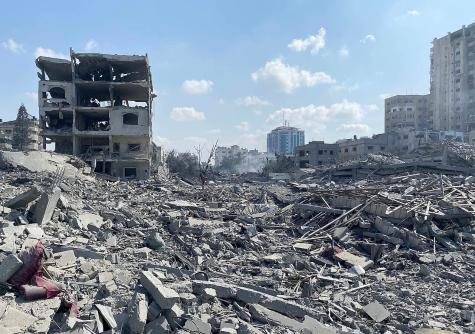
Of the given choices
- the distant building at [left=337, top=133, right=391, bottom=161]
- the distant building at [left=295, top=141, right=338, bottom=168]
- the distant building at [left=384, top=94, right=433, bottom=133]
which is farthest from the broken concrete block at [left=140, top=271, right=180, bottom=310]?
the distant building at [left=384, top=94, right=433, bottom=133]

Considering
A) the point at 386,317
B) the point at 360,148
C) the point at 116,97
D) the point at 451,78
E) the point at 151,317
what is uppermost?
the point at 451,78

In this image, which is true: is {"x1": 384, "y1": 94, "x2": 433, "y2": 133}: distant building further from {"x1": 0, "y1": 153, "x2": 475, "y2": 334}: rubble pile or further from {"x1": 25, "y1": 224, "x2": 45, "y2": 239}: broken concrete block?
{"x1": 25, "y1": 224, "x2": 45, "y2": 239}: broken concrete block

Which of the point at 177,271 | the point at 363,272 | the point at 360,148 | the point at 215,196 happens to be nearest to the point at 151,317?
the point at 177,271

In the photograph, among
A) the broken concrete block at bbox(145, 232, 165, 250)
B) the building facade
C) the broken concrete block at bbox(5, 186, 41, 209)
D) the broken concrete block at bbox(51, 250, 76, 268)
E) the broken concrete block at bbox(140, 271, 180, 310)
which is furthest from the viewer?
the building facade

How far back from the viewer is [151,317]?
4965mm

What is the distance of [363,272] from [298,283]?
1.96m

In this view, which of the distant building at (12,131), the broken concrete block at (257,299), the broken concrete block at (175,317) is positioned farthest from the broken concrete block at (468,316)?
the distant building at (12,131)

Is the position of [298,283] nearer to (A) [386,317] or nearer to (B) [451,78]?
(A) [386,317]

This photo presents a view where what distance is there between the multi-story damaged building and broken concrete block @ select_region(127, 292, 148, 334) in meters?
28.7

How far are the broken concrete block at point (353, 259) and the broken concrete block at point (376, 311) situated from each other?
2.67 m

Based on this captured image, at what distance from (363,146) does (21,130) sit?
46.0 m

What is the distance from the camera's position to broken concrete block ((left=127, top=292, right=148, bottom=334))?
15.5 ft

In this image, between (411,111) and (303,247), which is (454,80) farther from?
(303,247)

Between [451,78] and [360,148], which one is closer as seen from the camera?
[360,148]
